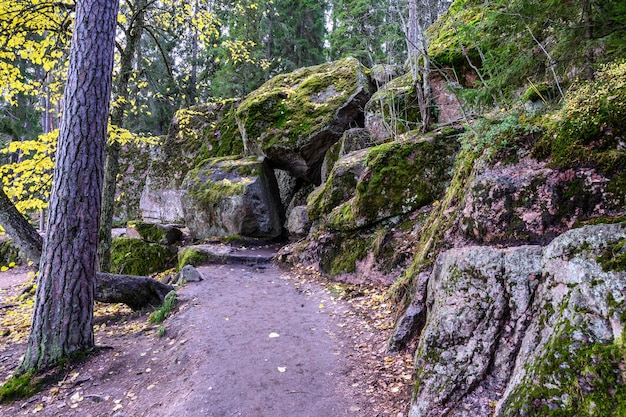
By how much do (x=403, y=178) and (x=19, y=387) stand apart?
20.9 ft

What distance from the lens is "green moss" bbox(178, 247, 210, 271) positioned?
9.48 m

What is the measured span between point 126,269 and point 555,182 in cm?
1081

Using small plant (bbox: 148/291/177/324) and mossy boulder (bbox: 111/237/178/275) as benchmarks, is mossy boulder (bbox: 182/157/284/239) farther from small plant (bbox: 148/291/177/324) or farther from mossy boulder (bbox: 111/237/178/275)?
small plant (bbox: 148/291/177/324)

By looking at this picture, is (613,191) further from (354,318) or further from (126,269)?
(126,269)

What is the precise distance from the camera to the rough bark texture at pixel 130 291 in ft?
19.9

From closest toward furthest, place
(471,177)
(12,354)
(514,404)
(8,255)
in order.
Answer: (514,404), (471,177), (12,354), (8,255)

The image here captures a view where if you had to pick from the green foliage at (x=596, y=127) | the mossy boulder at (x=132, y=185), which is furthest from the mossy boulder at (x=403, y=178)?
the mossy boulder at (x=132, y=185)

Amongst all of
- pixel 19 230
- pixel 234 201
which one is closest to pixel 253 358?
pixel 19 230

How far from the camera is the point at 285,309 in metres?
5.89

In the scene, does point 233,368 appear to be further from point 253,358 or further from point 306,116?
point 306,116

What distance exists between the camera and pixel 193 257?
9.60 m

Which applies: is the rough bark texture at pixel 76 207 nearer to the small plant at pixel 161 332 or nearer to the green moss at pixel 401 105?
the small plant at pixel 161 332

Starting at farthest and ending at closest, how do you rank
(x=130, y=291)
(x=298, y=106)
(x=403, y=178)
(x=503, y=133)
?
(x=298, y=106) → (x=403, y=178) → (x=130, y=291) → (x=503, y=133)

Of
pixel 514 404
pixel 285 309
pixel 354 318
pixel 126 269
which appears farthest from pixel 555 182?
pixel 126 269
